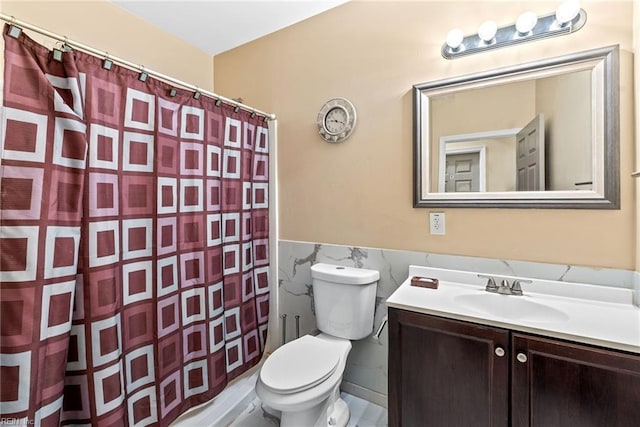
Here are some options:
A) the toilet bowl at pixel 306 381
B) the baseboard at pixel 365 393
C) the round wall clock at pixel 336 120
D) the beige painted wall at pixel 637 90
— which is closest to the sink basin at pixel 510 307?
the beige painted wall at pixel 637 90

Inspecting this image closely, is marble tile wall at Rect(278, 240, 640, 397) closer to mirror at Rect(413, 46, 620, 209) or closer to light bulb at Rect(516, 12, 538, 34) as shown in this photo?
mirror at Rect(413, 46, 620, 209)

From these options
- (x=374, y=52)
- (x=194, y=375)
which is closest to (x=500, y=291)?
(x=374, y=52)

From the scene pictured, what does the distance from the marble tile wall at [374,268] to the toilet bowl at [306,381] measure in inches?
9.7

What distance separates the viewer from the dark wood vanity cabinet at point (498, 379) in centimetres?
91

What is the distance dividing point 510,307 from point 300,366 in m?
0.99

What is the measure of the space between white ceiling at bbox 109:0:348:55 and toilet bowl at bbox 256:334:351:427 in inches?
79.3

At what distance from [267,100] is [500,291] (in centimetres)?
187

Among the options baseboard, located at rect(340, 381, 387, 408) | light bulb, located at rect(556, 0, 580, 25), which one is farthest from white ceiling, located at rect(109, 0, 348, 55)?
baseboard, located at rect(340, 381, 387, 408)

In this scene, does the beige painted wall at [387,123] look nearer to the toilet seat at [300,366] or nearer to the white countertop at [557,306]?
the white countertop at [557,306]

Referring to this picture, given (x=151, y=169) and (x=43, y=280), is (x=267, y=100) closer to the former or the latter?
(x=151, y=169)

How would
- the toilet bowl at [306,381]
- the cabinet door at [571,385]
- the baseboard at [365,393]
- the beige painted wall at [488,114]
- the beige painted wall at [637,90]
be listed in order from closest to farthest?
1. the cabinet door at [571,385]
2. the beige painted wall at [637,90]
3. the toilet bowl at [306,381]
4. the beige painted wall at [488,114]
5. the baseboard at [365,393]

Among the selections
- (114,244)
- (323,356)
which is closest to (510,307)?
(323,356)

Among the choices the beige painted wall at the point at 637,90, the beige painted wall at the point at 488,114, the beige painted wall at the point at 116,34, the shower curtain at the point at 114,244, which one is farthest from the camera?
the beige painted wall at the point at 116,34

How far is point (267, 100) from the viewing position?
2.13m
